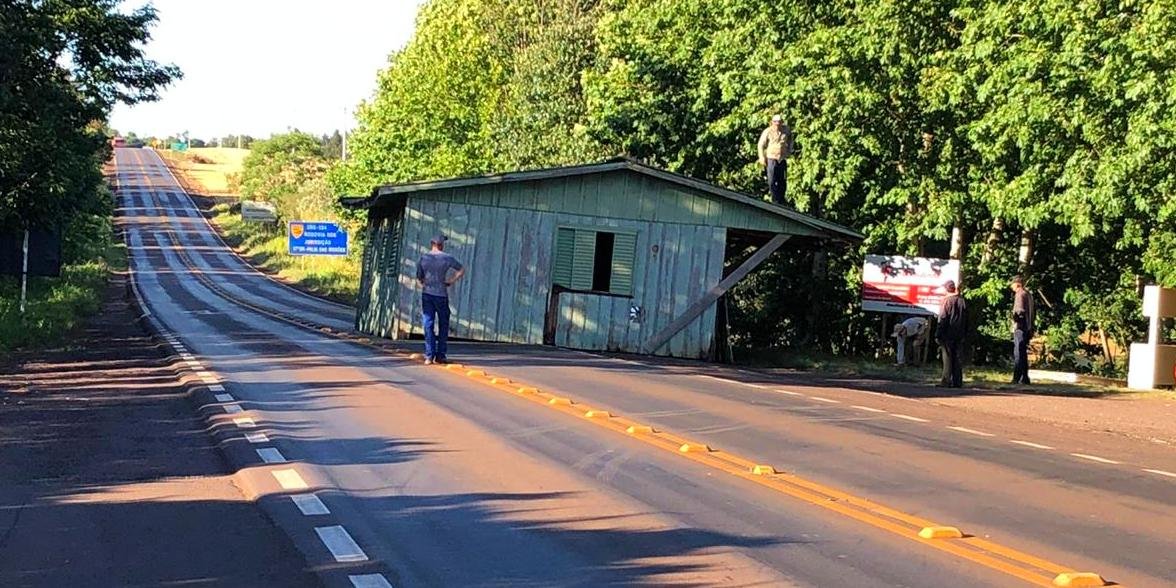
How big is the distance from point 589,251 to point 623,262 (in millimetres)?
724

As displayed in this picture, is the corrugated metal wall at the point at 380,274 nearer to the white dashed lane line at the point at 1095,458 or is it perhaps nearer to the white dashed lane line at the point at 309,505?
the white dashed lane line at the point at 1095,458

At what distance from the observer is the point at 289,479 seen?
9797 millimetres

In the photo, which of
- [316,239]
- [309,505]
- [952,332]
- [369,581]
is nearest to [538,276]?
[952,332]

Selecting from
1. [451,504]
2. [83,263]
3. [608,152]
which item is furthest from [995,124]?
[83,263]

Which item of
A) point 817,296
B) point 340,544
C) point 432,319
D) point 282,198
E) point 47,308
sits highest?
point 282,198

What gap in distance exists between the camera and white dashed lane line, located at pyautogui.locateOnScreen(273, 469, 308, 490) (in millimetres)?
9516

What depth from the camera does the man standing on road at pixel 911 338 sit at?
28.5m

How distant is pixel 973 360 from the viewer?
3475 cm

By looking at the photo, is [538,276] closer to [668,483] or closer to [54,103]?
[54,103]

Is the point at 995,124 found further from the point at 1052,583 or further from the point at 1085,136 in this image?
the point at 1052,583

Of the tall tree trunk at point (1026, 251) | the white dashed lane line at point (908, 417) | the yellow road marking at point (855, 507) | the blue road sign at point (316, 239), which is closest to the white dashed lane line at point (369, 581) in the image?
the yellow road marking at point (855, 507)

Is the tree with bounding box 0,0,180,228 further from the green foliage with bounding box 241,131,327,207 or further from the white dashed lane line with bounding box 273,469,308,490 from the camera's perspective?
the green foliage with bounding box 241,131,327,207

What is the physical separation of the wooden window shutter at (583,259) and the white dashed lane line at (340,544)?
63.0 ft

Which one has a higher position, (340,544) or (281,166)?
(281,166)
